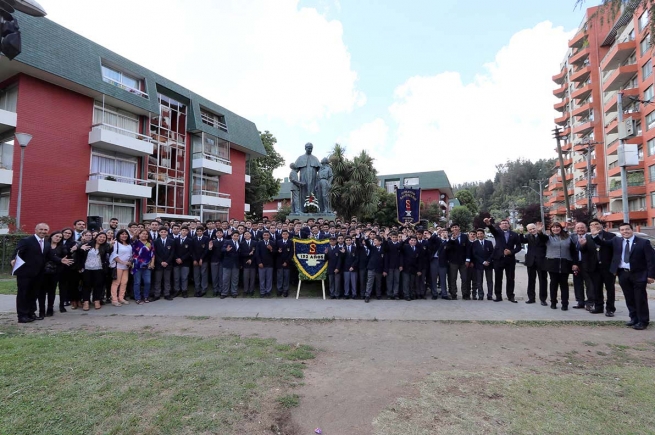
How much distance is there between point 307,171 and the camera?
12.8 metres

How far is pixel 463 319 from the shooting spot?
21.6 ft

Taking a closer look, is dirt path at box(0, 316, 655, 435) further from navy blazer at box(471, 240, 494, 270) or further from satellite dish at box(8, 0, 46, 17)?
satellite dish at box(8, 0, 46, 17)

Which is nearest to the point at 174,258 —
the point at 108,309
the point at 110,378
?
the point at 108,309

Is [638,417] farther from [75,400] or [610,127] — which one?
[610,127]

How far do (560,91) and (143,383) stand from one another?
211ft

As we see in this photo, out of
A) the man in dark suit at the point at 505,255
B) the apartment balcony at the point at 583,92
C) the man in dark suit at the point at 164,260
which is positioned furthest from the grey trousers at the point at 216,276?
the apartment balcony at the point at 583,92

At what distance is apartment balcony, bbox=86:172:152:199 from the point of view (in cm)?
1859

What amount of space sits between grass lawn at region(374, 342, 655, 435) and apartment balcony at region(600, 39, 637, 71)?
129 feet

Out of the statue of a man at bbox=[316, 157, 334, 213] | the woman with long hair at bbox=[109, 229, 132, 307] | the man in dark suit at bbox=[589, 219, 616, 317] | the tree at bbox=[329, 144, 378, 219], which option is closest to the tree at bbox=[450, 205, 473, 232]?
the tree at bbox=[329, 144, 378, 219]

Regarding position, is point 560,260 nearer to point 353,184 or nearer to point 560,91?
point 353,184

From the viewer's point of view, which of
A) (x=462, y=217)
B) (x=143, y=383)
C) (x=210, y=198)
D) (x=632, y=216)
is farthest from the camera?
(x=462, y=217)

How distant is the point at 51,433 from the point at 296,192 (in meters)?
10.6

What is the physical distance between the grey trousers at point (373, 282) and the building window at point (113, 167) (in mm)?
17587

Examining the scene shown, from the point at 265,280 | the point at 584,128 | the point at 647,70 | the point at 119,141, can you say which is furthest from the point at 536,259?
the point at 584,128
